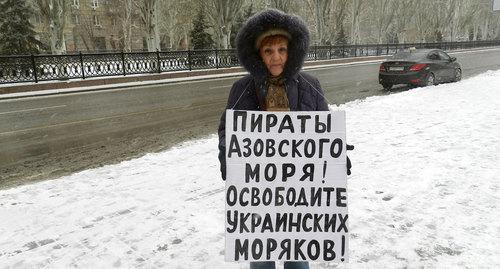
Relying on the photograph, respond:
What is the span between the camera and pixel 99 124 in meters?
9.59

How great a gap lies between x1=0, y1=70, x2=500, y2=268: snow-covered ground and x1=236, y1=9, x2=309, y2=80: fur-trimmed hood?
1770 mm

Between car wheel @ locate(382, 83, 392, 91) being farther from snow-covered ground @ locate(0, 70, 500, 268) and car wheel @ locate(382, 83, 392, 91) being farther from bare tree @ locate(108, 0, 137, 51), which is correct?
bare tree @ locate(108, 0, 137, 51)

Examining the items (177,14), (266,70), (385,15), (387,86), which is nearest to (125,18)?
(177,14)

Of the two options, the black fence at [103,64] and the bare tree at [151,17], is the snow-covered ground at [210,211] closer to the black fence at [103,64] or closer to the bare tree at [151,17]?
the black fence at [103,64]

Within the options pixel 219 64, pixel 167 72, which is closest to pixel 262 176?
pixel 167 72

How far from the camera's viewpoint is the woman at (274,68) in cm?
226

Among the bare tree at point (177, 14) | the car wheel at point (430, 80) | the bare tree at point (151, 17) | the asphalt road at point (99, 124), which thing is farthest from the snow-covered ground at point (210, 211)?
the bare tree at point (177, 14)

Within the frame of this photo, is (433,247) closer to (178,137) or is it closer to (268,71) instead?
(268,71)

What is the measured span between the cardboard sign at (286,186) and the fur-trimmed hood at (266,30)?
31cm

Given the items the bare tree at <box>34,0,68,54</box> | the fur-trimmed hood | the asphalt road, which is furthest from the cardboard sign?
the bare tree at <box>34,0,68,54</box>

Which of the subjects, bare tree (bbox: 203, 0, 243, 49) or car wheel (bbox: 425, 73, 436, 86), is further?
bare tree (bbox: 203, 0, 243, 49)

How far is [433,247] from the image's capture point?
336 centimetres

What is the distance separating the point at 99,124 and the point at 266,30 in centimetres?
833

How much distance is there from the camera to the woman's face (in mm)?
2281
